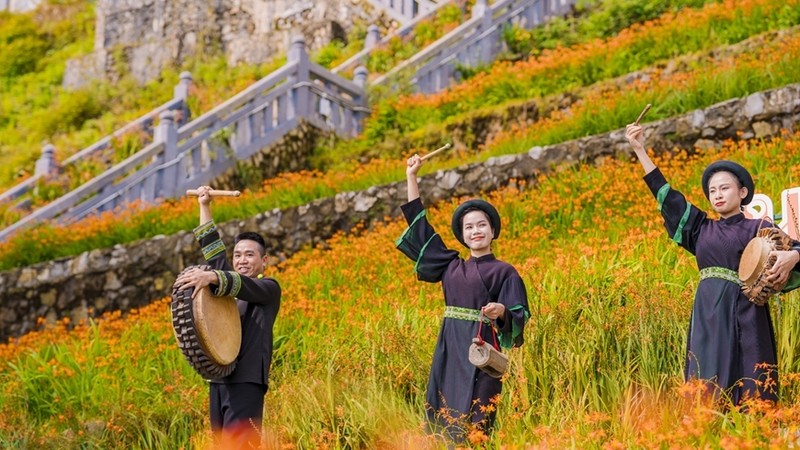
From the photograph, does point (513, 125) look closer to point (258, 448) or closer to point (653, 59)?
point (653, 59)

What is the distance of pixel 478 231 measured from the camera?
5.50 meters

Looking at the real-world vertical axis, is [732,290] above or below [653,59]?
below

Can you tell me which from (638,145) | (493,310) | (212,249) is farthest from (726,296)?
(212,249)

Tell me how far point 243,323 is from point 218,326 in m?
0.37

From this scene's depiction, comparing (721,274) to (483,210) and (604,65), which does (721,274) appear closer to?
(483,210)

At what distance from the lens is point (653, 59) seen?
1323 centimetres

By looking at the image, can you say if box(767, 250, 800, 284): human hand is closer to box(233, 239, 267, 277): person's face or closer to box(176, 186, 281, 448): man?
box(176, 186, 281, 448): man

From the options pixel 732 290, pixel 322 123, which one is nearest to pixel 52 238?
pixel 322 123

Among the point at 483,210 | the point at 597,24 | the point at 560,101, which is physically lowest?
the point at 483,210

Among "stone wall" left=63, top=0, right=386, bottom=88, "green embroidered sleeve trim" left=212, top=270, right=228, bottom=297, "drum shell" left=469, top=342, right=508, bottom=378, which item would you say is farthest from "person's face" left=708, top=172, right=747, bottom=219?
"stone wall" left=63, top=0, right=386, bottom=88

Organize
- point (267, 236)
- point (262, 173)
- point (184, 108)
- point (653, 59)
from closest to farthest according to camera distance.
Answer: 1. point (267, 236)
2. point (653, 59)
3. point (262, 173)
4. point (184, 108)

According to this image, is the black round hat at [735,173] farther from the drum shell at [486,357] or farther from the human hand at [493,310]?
the drum shell at [486,357]

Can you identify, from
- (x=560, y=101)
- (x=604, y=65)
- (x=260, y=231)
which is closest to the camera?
(x=260, y=231)

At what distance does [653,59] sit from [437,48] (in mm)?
3955
